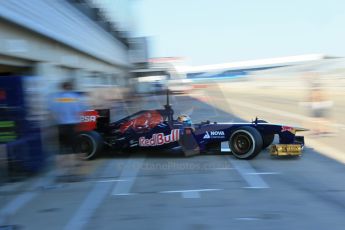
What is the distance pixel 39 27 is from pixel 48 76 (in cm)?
150

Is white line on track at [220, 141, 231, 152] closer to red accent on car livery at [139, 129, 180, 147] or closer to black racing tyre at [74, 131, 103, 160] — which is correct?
red accent on car livery at [139, 129, 180, 147]

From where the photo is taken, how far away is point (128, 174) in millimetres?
7344

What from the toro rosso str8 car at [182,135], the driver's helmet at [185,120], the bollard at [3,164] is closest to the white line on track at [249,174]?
the toro rosso str8 car at [182,135]

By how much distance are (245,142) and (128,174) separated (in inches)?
86.6

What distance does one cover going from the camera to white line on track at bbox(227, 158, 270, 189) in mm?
6279

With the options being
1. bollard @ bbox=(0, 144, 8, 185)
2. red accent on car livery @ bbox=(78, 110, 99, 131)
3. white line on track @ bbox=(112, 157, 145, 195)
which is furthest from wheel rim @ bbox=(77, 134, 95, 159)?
bollard @ bbox=(0, 144, 8, 185)

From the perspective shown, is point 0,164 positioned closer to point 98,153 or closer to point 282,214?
point 98,153

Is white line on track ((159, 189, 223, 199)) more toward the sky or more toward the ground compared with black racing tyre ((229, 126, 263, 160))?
more toward the ground

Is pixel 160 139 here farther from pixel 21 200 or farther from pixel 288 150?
pixel 21 200

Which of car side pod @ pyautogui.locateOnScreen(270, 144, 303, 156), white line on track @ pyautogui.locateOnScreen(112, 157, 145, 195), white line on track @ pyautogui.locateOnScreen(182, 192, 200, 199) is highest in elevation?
car side pod @ pyautogui.locateOnScreen(270, 144, 303, 156)

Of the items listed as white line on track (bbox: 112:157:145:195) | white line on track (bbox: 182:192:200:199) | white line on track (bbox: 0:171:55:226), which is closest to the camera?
white line on track (bbox: 0:171:55:226)

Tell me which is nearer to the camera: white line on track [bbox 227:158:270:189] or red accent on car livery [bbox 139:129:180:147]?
white line on track [bbox 227:158:270:189]

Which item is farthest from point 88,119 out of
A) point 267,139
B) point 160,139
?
point 267,139

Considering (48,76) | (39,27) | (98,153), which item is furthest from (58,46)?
(98,153)
